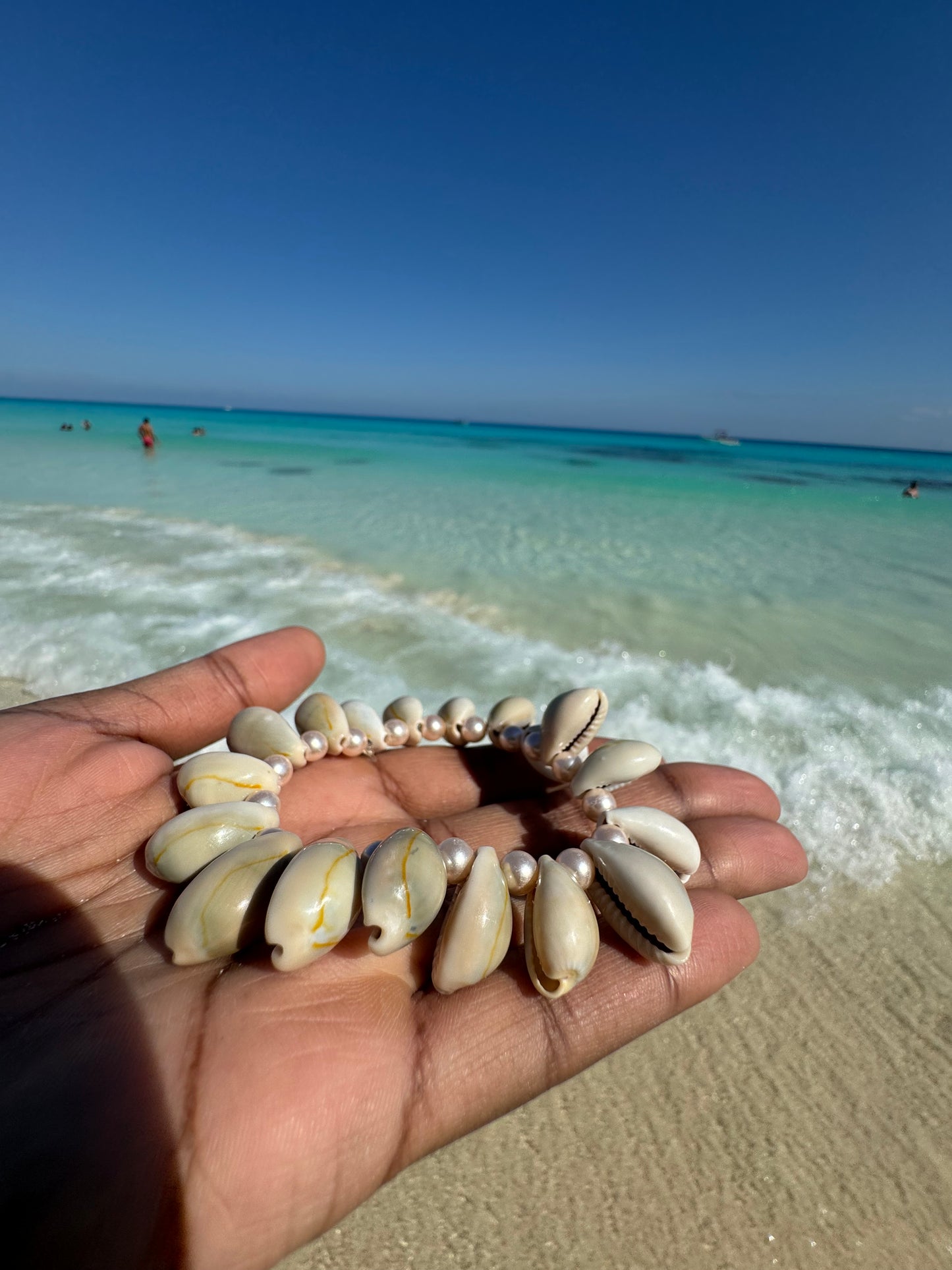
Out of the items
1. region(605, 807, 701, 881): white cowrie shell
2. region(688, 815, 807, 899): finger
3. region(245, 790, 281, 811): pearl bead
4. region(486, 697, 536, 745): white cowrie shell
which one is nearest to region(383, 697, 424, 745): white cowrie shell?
region(486, 697, 536, 745): white cowrie shell

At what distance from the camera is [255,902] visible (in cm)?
138

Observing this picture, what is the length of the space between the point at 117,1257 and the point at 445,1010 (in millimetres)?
622

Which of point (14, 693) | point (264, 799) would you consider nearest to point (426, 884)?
point (264, 799)

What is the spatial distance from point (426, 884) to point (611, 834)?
1.77 feet

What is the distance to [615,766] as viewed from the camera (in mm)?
1837

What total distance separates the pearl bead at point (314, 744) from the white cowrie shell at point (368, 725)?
0.43 feet

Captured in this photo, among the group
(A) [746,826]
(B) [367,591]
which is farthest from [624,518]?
(A) [746,826]

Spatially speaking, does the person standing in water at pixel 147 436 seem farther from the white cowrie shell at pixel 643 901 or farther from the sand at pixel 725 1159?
A: the sand at pixel 725 1159

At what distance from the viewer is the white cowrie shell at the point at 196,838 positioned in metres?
1.50

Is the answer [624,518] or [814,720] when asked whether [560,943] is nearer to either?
[814,720]

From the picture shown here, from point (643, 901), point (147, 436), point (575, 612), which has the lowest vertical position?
point (575, 612)

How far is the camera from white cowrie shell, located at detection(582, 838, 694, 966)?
1356 mm

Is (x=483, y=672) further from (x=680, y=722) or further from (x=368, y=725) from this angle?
(x=368, y=725)

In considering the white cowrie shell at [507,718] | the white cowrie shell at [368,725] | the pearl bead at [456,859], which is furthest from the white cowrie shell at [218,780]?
the white cowrie shell at [507,718]
